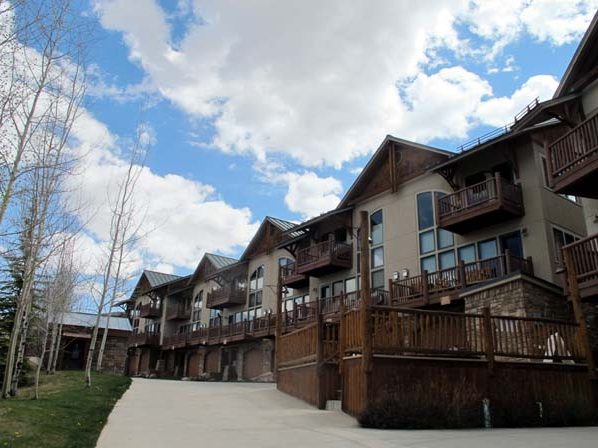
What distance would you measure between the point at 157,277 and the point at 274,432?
48048 mm

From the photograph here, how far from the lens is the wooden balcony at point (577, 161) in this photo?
12.8m

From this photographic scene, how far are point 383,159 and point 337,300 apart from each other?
761 cm

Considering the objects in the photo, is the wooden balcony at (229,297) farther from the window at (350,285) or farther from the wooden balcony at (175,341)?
the window at (350,285)

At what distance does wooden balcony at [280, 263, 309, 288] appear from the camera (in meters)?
30.9

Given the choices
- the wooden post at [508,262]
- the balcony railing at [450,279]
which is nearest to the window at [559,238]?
the balcony railing at [450,279]

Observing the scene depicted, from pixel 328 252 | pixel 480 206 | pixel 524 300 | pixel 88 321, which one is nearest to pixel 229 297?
pixel 88 321

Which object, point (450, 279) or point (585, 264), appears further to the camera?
point (450, 279)

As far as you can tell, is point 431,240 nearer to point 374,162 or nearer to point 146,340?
point 374,162

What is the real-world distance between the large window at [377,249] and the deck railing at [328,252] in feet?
5.83

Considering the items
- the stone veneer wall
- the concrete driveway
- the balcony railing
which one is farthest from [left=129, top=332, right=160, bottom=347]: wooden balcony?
the stone veneer wall

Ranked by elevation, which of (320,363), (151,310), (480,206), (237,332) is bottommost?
(320,363)

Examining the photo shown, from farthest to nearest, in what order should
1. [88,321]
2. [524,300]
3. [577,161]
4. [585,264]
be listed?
[88,321] → [524,300] → [577,161] → [585,264]

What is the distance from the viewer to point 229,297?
38.3 metres

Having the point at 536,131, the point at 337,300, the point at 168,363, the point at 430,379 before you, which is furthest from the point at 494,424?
the point at 168,363
